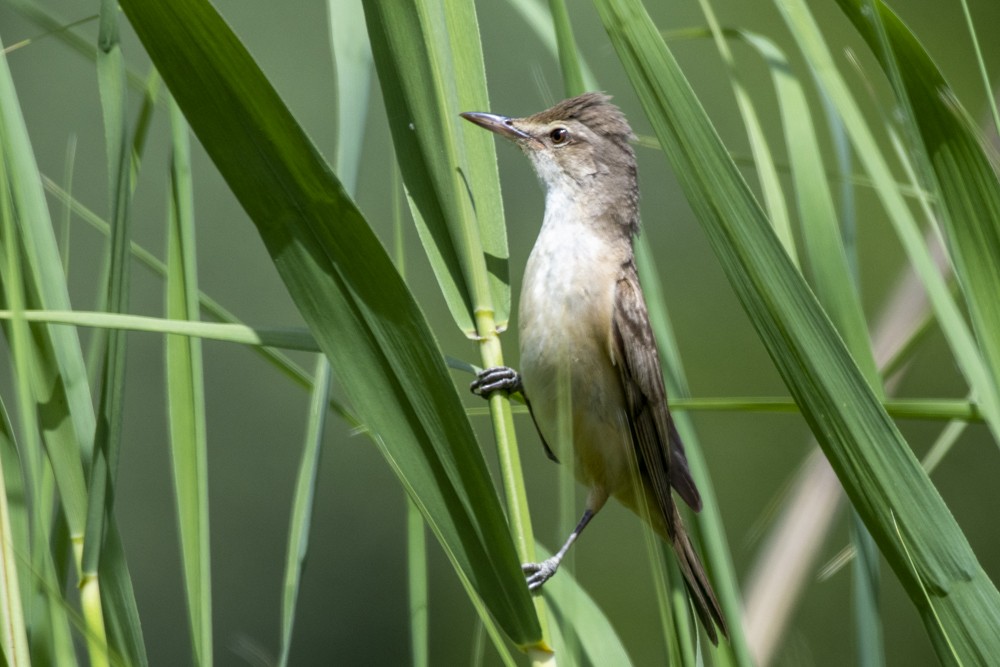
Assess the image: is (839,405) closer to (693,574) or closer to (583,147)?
(693,574)

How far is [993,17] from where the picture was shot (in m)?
6.09

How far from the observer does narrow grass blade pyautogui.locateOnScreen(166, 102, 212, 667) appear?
4.55 feet

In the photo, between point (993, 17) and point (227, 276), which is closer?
point (227, 276)

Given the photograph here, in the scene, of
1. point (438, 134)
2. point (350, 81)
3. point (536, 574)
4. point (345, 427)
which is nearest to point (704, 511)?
point (536, 574)

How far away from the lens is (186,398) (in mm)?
1508

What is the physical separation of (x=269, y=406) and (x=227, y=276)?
0.70 meters

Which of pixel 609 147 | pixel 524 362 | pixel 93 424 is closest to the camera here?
pixel 93 424

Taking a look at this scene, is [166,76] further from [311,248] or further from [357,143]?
[357,143]

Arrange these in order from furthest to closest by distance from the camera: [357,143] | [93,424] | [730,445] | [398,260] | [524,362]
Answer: [730,445], [524,362], [398,260], [357,143], [93,424]

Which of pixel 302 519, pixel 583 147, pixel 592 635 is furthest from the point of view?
pixel 583 147

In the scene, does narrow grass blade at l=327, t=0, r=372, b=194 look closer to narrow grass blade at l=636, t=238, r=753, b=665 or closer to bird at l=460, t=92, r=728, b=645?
narrow grass blade at l=636, t=238, r=753, b=665

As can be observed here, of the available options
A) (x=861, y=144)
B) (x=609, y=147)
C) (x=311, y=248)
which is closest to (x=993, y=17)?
(x=609, y=147)

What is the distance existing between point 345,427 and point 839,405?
4.43 meters

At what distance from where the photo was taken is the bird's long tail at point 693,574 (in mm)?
2469
